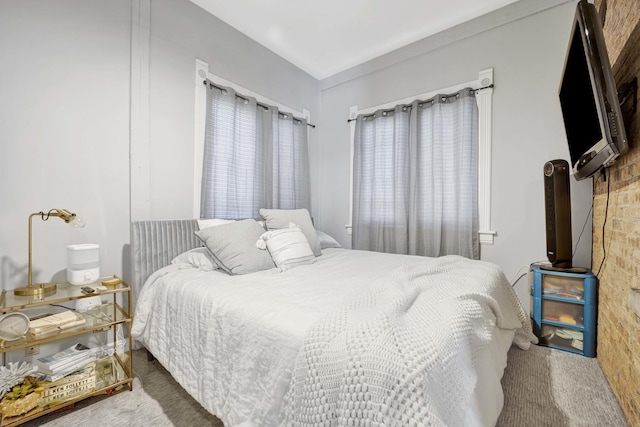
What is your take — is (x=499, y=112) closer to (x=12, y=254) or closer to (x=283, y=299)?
(x=283, y=299)

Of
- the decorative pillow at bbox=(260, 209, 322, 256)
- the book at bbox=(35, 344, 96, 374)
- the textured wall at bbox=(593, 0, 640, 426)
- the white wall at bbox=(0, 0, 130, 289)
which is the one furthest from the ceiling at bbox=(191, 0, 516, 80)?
the book at bbox=(35, 344, 96, 374)

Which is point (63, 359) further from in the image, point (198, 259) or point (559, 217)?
point (559, 217)

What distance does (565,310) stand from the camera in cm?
206

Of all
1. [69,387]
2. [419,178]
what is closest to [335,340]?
[69,387]

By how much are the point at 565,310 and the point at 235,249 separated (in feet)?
7.86

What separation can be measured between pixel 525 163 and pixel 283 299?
2.47 metres

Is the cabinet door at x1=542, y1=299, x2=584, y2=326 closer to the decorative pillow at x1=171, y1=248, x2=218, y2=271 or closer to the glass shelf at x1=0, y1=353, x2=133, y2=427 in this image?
the decorative pillow at x1=171, y1=248, x2=218, y2=271

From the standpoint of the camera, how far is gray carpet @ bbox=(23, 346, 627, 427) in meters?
1.37

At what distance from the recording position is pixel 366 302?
1.13 meters

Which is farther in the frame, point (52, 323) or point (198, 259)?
point (198, 259)

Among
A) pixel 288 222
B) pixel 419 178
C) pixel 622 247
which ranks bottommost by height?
pixel 622 247

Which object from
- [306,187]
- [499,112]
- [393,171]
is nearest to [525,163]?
[499,112]

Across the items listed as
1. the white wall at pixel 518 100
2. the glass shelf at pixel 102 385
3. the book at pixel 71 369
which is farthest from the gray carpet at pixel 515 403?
the white wall at pixel 518 100

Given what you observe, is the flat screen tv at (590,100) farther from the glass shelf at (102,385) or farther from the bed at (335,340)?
the glass shelf at (102,385)
